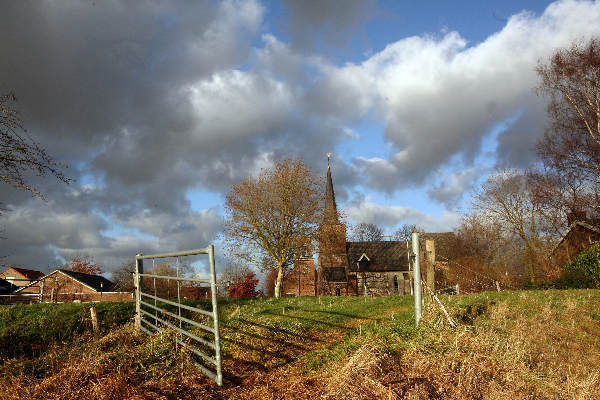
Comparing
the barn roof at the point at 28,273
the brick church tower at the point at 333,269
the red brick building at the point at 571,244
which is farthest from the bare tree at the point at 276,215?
the barn roof at the point at 28,273

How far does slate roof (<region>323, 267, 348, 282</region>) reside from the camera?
49.2 metres

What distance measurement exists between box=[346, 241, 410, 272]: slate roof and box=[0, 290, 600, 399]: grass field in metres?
41.6

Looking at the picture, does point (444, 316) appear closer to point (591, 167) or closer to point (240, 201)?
point (591, 167)

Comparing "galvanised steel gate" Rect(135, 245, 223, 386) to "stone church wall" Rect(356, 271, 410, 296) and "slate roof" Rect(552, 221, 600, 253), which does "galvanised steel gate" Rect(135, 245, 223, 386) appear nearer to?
"slate roof" Rect(552, 221, 600, 253)

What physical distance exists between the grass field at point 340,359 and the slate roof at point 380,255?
4163 centimetres

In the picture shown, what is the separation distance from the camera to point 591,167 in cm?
1986

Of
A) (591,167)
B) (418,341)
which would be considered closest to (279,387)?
(418,341)

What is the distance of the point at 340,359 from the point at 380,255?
48.4 meters

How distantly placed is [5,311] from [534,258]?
33256mm

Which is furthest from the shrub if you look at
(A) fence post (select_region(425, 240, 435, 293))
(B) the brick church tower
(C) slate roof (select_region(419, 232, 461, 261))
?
(A) fence post (select_region(425, 240, 435, 293))

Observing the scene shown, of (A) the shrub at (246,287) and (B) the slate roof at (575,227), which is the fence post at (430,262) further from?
(A) the shrub at (246,287)

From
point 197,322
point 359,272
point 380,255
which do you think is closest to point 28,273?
point 359,272

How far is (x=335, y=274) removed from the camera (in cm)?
4972

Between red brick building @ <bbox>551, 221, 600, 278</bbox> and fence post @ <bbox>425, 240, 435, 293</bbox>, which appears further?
red brick building @ <bbox>551, 221, 600, 278</bbox>
